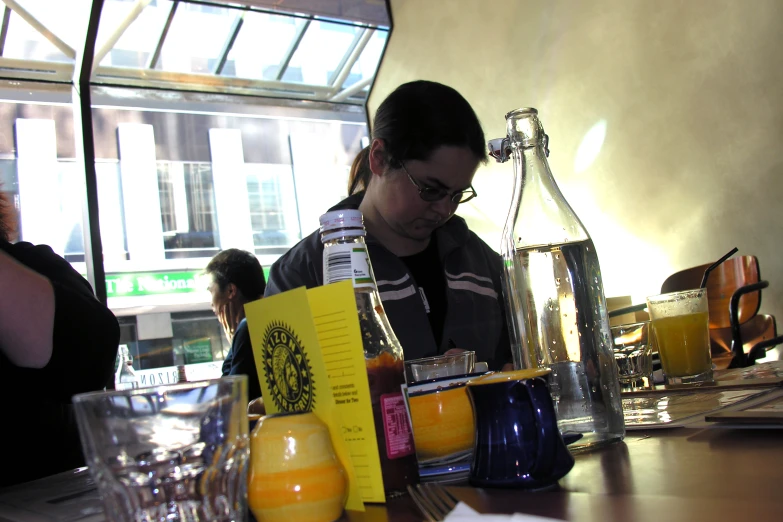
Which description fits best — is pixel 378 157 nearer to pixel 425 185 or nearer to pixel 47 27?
pixel 425 185

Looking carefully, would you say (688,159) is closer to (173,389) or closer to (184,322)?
(184,322)

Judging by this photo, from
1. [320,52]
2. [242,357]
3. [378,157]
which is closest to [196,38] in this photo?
[320,52]

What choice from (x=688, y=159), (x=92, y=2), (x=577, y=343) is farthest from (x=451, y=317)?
(x=92, y=2)

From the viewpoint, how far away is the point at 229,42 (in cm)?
504

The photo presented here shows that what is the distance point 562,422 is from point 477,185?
463 cm

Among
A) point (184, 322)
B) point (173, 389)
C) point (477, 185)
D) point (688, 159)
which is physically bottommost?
point (173, 389)

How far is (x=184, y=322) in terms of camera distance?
16.2 ft

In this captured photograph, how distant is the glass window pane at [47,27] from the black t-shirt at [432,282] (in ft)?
10.7

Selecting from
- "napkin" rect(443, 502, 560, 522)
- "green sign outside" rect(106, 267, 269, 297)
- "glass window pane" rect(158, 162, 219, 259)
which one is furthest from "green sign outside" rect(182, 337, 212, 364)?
"napkin" rect(443, 502, 560, 522)

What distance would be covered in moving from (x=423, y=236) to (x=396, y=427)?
1.28 meters

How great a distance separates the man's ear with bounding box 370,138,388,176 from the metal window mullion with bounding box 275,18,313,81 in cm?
377

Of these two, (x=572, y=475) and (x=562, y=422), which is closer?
(x=572, y=475)

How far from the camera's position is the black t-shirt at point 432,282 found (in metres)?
1.81

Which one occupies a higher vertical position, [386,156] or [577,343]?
[386,156]
